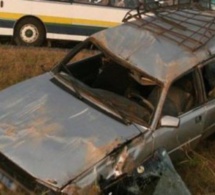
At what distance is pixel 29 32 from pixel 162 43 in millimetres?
6105

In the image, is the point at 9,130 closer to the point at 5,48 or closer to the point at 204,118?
the point at 204,118

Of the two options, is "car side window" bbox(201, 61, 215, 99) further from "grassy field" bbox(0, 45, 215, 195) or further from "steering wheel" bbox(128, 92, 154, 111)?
"steering wheel" bbox(128, 92, 154, 111)

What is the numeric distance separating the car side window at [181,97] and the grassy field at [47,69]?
24.7 inches

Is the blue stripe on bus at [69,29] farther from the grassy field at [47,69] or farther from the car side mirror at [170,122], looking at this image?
the car side mirror at [170,122]

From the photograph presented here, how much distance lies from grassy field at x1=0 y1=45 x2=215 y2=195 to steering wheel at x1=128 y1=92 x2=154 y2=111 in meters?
0.92

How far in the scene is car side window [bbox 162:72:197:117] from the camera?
19.9ft

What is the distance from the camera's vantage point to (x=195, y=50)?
20.4 ft

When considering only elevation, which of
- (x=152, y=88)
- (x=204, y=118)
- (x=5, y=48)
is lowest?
(x=5, y=48)

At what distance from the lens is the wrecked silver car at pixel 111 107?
4.89 metres

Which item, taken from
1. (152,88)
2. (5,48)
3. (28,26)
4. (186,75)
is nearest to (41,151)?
(152,88)

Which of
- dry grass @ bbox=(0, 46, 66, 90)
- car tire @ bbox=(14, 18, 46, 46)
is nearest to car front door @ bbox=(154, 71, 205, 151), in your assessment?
dry grass @ bbox=(0, 46, 66, 90)

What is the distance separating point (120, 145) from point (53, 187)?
2.83 ft

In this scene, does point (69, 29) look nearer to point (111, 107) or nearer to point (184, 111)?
point (184, 111)

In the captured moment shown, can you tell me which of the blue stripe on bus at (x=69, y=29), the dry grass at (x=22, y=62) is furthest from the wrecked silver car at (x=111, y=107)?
the blue stripe on bus at (x=69, y=29)
